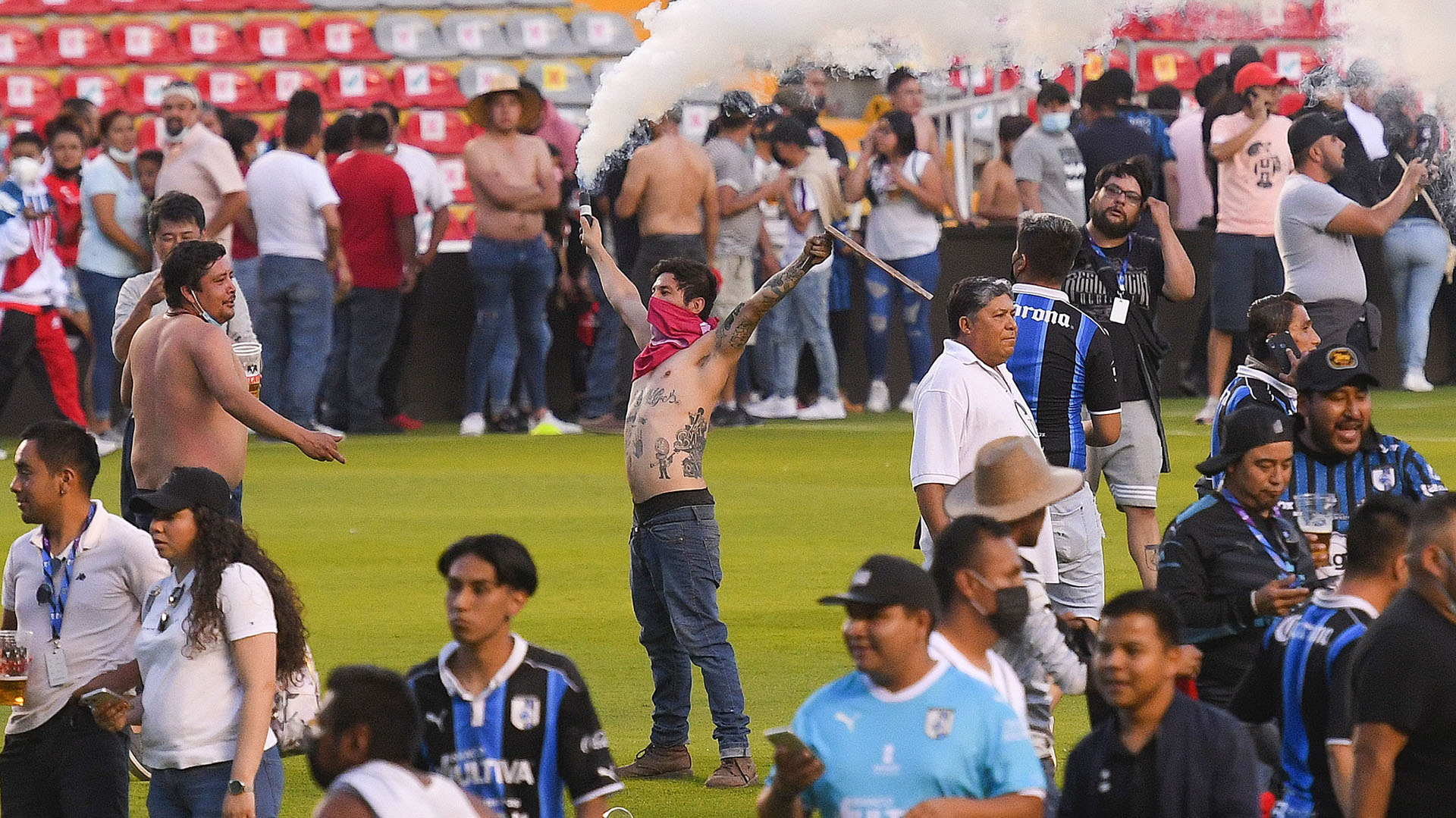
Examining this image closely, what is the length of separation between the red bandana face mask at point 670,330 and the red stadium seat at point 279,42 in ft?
64.3

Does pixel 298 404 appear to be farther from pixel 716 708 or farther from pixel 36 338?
pixel 716 708

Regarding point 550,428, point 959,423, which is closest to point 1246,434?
point 959,423

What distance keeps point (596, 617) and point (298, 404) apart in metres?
6.50

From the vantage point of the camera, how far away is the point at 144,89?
25547 mm

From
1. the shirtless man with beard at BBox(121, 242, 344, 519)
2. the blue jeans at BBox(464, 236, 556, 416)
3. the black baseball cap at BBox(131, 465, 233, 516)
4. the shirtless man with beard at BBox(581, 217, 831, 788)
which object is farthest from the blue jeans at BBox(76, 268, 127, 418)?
the black baseball cap at BBox(131, 465, 233, 516)

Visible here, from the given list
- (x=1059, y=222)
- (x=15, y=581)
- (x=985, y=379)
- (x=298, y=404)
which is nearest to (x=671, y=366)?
(x=985, y=379)

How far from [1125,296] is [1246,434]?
134 inches

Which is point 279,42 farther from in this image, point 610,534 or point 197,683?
point 197,683

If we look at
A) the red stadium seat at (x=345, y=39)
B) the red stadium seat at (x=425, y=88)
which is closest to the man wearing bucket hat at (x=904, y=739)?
the red stadium seat at (x=425, y=88)

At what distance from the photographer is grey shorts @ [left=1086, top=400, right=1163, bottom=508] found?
31.2 ft

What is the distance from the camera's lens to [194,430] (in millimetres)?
7680

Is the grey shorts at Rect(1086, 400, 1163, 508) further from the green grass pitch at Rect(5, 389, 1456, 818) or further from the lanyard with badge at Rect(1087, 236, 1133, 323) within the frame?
the green grass pitch at Rect(5, 389, 1456, 818)

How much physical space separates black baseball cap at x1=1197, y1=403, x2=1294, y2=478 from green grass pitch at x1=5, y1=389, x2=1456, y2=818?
177 cm

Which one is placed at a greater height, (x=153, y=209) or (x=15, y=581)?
(x=153, y=209)
